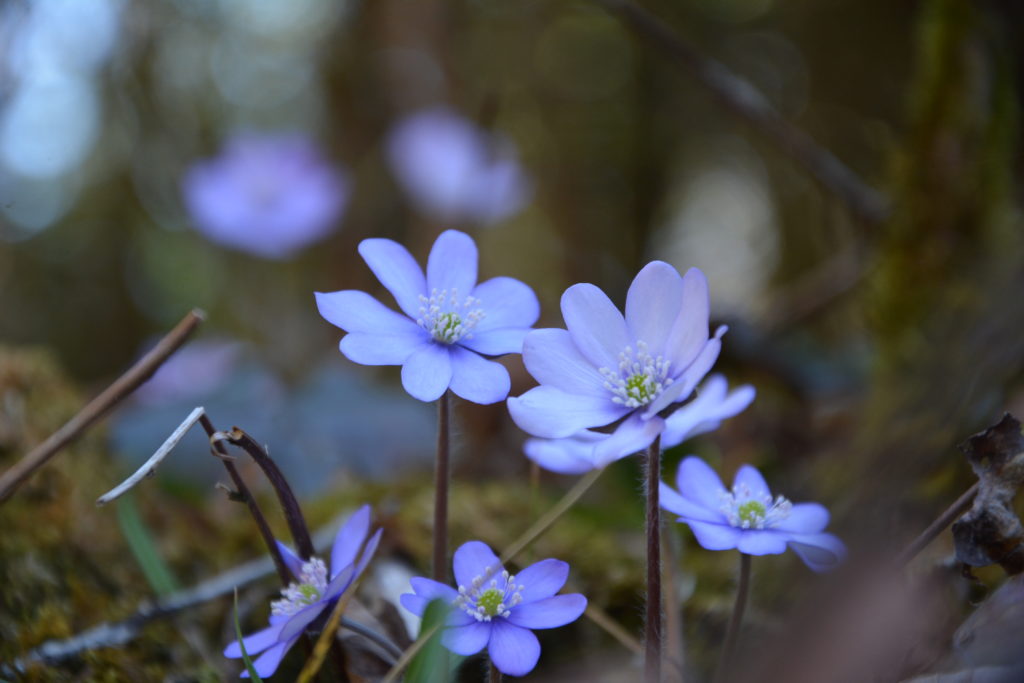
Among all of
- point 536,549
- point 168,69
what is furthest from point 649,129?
point 536,549

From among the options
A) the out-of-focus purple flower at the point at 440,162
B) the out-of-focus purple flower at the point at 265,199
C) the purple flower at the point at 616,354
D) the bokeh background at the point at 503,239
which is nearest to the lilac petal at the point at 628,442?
the purple flower at the point at 616,354

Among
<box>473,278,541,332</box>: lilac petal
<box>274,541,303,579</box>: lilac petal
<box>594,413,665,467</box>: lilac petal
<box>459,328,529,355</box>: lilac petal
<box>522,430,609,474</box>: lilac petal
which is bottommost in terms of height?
<box>594,413,665,467</box>: lilac petal

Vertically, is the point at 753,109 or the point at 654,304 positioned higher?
the point at 753,109

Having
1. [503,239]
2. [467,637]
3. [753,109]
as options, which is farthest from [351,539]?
[503,239]

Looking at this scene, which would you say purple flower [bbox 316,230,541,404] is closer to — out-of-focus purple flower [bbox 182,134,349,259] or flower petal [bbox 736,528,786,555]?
flower petal [bbox 736,528,786,555]

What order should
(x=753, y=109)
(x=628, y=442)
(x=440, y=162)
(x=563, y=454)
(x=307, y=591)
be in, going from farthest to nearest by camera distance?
(x=440, y=162), (x=753, y=109), (x=563, y=454), (x=307, y=591), (x=628, y=442)

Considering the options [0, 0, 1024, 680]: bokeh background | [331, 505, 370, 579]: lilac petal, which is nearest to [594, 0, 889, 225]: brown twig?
[0, 0, 1024, 680]: bokeh background

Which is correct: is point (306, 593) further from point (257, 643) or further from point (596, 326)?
point (596, 326)
